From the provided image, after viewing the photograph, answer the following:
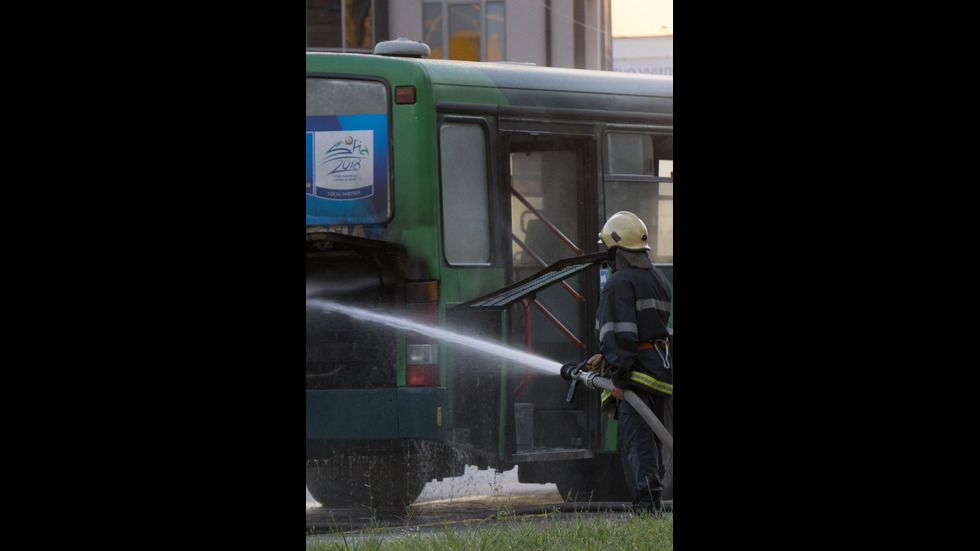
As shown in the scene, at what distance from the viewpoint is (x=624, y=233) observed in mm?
7438

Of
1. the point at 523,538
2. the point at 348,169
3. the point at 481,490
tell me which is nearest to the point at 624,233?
the point at 348,169

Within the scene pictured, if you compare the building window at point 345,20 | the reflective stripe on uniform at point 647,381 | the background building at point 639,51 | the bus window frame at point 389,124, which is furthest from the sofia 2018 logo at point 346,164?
the background building at point 639,51

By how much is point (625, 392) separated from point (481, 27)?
1742 centimetres

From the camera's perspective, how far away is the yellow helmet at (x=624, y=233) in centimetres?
743

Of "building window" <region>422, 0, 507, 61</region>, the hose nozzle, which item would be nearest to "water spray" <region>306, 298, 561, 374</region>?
the hose nozzle

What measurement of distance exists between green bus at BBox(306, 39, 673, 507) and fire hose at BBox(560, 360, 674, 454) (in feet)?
1.91

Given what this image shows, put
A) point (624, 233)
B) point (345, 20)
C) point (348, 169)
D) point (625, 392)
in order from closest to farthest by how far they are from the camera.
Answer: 1. point (625, 392)
2. point (624, 233)
3. point (348, 169)
4. point (345, 20)

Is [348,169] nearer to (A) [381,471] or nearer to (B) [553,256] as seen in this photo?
(B) [553,256]

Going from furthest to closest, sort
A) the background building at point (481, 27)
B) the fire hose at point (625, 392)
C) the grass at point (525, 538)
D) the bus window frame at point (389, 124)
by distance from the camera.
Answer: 1. the background building at point (481, 27)
2. the bus window frame at point (389, 124)
3. the fire hose at point (625, 392)
4. the grass at point (525, 538)

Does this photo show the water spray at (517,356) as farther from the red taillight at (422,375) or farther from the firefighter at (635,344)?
the red taillight at (422,375)

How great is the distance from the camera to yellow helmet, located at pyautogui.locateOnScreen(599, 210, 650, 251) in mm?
7426
